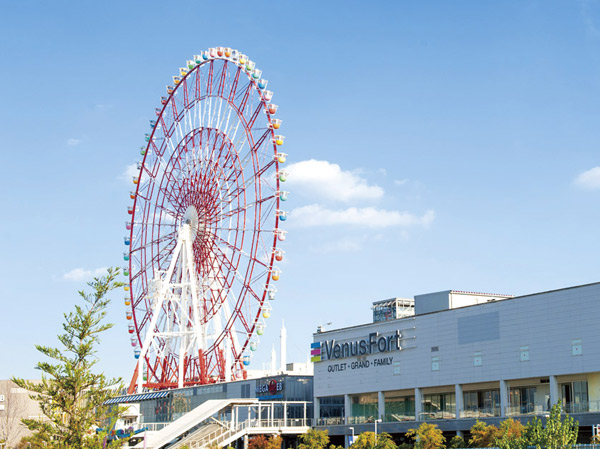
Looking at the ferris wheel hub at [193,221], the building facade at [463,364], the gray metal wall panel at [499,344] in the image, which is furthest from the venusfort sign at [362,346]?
the ferris wheel hub at [193,221]

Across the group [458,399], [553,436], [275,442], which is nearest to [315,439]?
[275,442]

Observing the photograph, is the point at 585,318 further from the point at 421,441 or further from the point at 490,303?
the point at 421,441

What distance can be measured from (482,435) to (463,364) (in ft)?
25.8

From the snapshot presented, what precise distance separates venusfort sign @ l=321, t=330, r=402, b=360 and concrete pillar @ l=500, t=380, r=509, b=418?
35.5 ft

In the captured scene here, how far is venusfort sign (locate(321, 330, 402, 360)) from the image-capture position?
69.9 metres

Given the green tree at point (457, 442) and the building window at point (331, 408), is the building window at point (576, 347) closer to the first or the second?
the green tree at point (457, 442)

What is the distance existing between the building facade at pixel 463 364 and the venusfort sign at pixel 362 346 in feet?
0.29

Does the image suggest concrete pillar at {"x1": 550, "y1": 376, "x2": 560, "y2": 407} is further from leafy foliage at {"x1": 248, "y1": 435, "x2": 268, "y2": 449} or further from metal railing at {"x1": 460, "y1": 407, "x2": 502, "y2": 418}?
leafy foliage at {"x1": 248, "y1": 435, "x2": 268, "y2": 449}

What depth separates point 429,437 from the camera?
5903cm

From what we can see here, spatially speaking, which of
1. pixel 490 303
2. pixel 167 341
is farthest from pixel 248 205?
pixel 490 303

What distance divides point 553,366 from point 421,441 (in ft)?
34.8

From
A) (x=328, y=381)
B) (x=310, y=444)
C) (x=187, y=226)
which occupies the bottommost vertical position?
(x=310, y=444)

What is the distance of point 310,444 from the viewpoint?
69.3m

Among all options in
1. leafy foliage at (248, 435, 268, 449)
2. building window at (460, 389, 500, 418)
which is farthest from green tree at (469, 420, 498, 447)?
leafy foliage at (248, 435, 268, 449)
